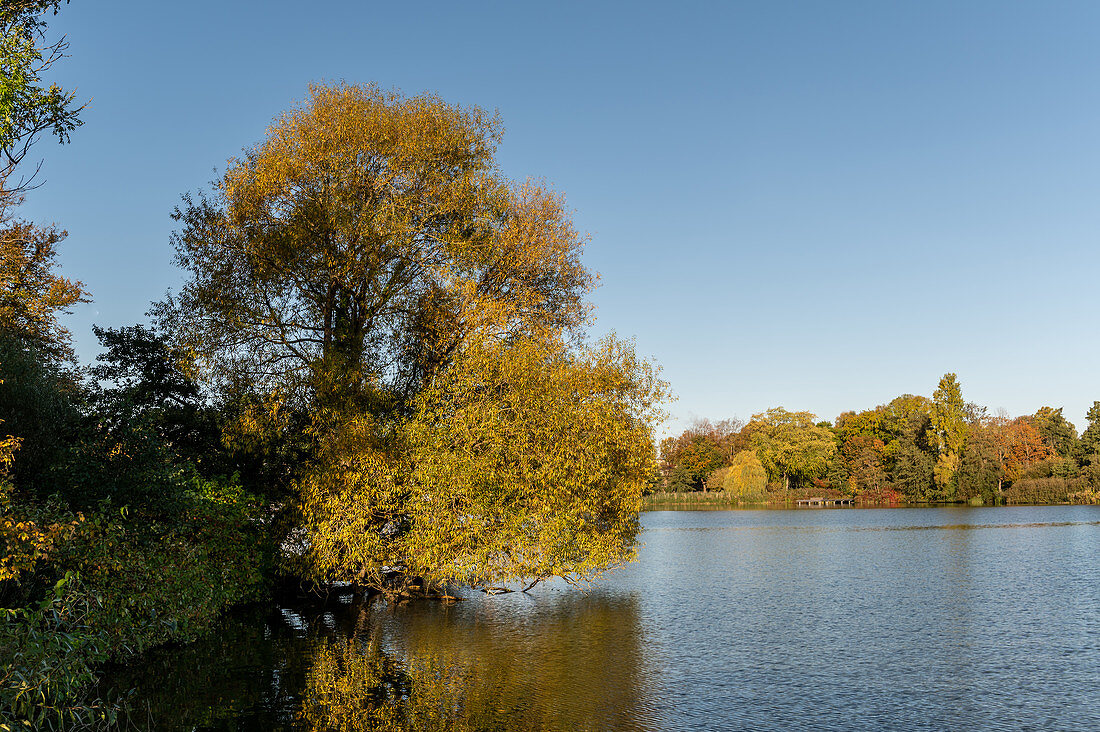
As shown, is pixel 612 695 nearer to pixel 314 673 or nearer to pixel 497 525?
pixel 314 673

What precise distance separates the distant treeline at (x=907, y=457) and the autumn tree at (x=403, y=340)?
7694cm

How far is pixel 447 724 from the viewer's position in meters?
12.7

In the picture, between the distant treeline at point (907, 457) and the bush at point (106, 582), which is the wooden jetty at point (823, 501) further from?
the bush at point (106, 582)

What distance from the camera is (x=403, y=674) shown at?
16297 millimetres

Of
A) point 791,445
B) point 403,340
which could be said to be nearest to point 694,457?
point 791,445

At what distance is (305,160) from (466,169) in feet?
18.2

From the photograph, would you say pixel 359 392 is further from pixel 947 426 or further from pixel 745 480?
pixel 947 426

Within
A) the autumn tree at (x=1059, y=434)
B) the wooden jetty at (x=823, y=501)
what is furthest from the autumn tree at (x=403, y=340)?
the autumn tree at (x=1059, y=434)

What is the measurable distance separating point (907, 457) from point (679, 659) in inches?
3832

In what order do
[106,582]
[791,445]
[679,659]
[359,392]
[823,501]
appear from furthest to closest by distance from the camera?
1. [791,445]
2. [823,501]
3. [359,392]
4. [679,659]
5. [106,582]

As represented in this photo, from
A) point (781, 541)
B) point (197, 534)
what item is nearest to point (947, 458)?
point (781, 541)

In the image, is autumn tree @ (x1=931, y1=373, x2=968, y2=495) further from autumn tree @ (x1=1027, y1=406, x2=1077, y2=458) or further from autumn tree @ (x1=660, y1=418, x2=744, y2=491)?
autumn tree @ (x1=660, y1=418, x2=744, y2=491)

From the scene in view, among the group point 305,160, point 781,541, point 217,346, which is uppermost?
point 305,160

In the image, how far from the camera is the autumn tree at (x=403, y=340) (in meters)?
23.4
